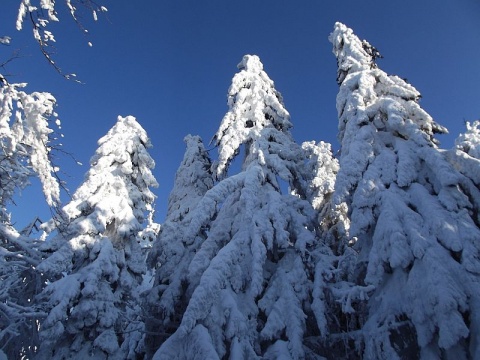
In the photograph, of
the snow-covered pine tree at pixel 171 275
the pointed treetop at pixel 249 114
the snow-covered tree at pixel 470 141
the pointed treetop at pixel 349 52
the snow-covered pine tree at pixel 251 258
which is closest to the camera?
the snow-covered pine tree at pixel 251 258

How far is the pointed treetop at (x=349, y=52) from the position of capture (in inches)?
510

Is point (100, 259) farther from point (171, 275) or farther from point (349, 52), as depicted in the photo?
point (349, 52)

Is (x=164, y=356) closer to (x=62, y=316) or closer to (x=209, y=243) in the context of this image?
(x=209, y=243)

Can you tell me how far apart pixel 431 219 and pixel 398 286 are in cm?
172

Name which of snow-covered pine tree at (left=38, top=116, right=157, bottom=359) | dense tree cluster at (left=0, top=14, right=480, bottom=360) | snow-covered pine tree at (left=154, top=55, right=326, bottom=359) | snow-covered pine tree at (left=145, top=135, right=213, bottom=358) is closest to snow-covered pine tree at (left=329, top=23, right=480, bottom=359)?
dense tree cluster at (left=0, top=14, right=480, bottom=360)

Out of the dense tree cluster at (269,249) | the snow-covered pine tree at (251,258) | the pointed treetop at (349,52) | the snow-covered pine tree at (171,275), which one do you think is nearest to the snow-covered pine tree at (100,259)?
the dense tree cluster at (269,249)

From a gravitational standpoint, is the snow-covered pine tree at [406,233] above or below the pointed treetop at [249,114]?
below

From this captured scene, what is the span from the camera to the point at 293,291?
30.4ft

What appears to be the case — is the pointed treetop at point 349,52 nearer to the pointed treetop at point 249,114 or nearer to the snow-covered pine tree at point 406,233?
the snow-covered pine tree at point 406,233

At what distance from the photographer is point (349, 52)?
1366 cm

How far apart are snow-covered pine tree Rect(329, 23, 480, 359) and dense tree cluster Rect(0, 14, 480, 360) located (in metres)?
0.04

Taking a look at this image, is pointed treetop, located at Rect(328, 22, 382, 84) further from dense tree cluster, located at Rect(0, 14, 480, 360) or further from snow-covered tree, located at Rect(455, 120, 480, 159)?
snow-covered tree, located at Rect(455, 120, 480, 159)

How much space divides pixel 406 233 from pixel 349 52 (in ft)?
28.2

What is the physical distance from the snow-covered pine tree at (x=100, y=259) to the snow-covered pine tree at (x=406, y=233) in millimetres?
7807
